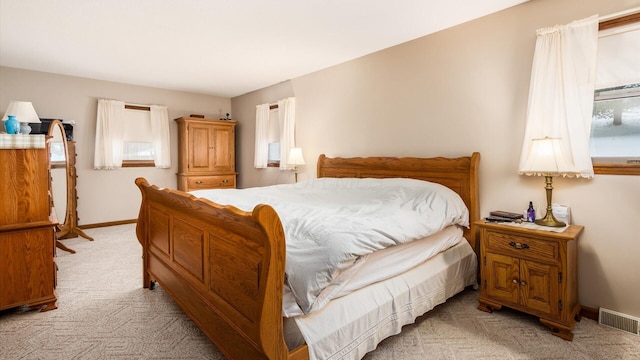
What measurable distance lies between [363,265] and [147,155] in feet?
17.0

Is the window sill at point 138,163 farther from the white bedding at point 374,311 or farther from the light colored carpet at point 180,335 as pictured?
the white bedding at point 374,311

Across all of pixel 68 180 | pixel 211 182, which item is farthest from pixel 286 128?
pixel 68 180

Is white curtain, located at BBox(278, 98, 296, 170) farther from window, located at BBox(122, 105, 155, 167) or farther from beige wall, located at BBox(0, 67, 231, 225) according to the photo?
window, located at BBox(122, 105, 155, 167)

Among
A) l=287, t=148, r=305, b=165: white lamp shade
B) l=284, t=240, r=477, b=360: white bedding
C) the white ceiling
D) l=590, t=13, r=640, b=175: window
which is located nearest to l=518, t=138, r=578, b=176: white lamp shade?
l=590, t=13, r=640, b=175: window

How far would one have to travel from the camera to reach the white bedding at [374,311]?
1.47m

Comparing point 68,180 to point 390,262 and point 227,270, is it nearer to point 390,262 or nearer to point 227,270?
point 227,270

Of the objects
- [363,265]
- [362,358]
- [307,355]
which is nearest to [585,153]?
[363,265]

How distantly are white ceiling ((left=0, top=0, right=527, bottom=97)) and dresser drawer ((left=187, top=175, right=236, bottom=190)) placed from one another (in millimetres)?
1861

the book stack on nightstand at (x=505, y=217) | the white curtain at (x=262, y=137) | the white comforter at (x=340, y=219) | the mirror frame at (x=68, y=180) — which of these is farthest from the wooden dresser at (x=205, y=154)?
the book stack on nightstand at (x=505, y=217)

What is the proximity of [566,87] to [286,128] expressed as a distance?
3.50 metres

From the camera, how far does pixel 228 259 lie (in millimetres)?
1594

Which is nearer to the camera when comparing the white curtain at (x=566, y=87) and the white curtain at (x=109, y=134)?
the white curtain at (x=566, y=87)

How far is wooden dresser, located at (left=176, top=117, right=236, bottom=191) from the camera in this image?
5.55 m

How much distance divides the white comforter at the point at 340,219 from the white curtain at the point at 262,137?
7.01ft
